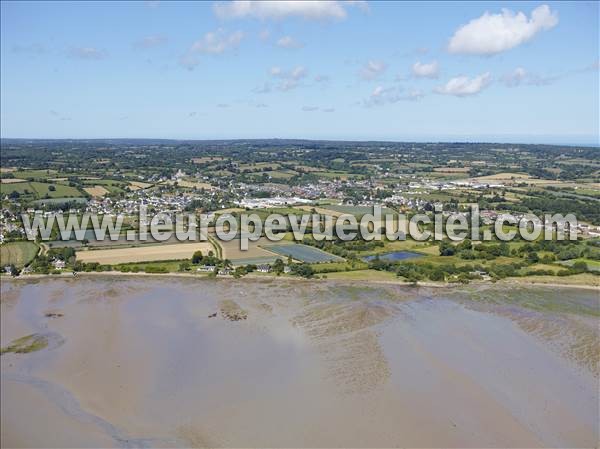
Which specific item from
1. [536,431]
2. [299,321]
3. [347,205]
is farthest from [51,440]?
[347,205]

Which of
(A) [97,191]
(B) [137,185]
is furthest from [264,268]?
(B) [137,185]

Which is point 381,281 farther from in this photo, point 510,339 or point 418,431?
point 418,431

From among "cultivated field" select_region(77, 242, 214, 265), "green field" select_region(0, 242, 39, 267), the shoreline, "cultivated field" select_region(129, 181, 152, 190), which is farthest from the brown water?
"cultivated field" select_region(129, 181, 152, 190)

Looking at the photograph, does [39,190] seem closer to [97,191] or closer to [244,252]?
[97,191]

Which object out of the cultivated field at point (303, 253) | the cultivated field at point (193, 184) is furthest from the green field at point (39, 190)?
the cultivated field at point (303, 253)

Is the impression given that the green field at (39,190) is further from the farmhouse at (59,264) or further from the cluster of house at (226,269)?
the cluster of house at (226,269)
